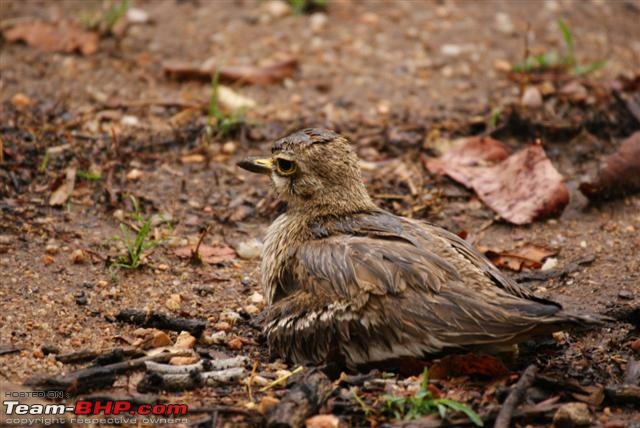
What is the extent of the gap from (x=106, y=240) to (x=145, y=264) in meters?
0.40

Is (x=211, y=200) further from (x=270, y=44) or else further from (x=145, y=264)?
(x=270, y=44)

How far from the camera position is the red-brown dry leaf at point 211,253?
236 inches

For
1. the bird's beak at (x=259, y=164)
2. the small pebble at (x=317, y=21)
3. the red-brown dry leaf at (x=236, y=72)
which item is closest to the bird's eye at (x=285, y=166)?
the bird's beak at (x=259, y=164)

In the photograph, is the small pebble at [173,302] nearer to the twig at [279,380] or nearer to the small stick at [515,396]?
the twig at [279,380]

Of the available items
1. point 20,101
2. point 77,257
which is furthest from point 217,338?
point 20,101

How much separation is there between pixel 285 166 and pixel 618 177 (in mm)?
2684

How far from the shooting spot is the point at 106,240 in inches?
235

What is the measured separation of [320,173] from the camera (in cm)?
533

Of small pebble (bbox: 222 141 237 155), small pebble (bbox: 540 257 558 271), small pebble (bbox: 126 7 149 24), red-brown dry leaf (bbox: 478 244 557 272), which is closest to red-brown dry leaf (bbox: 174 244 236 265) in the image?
small pebble (bbox: 222 141 237 155)

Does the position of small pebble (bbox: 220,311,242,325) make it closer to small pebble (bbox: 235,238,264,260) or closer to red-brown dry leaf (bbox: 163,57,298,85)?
small pebble (bbox: 235,238,264,260)

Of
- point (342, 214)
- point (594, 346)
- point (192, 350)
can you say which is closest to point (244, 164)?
point (342, 214)

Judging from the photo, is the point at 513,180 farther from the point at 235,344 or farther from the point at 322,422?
the point at 322,422

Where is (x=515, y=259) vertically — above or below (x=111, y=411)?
below

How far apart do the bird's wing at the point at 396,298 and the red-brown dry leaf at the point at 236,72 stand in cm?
346
